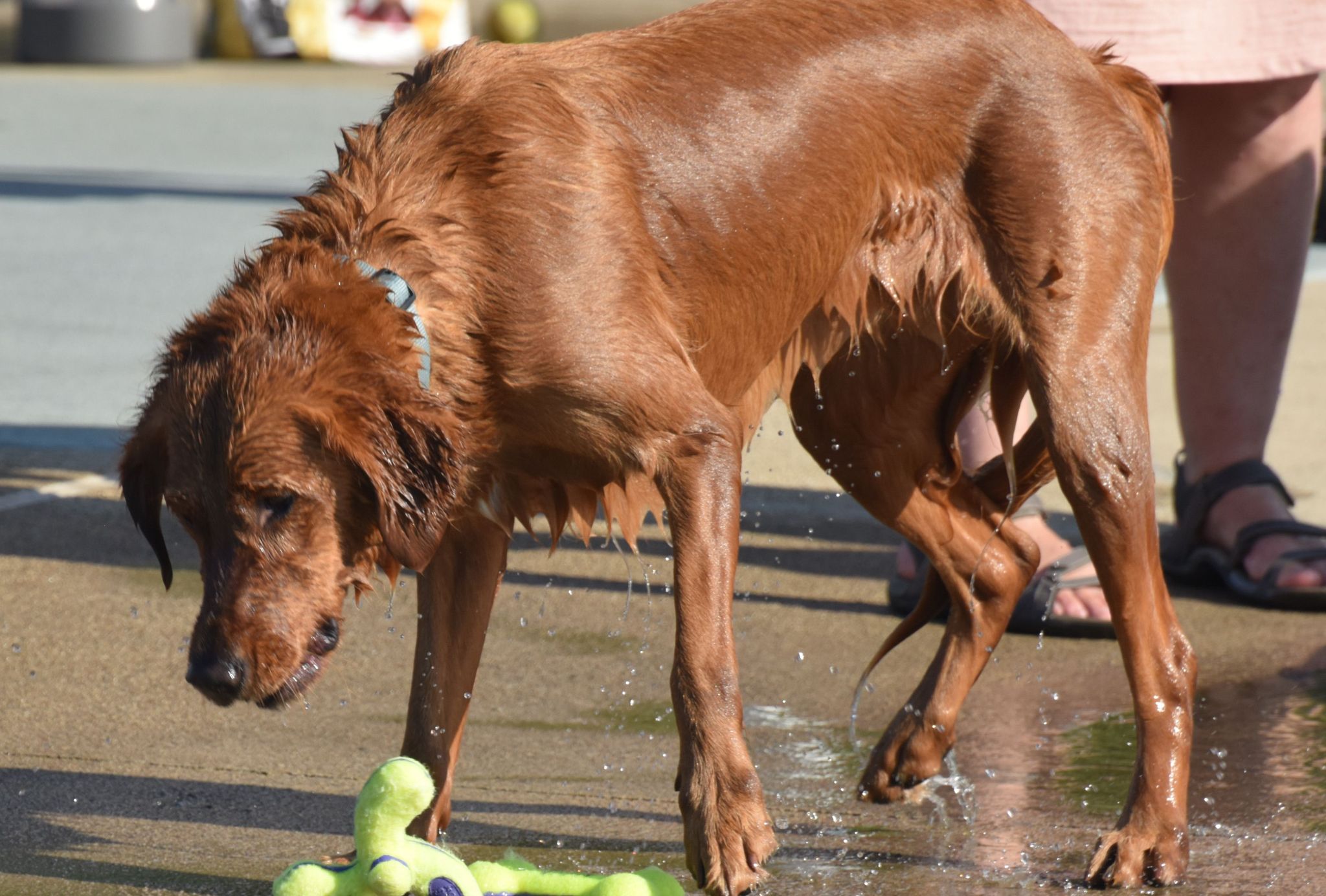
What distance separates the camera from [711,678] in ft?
10.2

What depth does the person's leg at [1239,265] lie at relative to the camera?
516 centimetres

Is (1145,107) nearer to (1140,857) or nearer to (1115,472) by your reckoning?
(1115,472)

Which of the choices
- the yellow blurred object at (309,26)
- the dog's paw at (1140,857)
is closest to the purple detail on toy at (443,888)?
the dog's paw at (1140,857)

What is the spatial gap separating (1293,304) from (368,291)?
10.8ft

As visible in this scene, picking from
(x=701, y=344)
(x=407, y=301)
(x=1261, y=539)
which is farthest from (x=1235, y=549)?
(x=407, y=301)

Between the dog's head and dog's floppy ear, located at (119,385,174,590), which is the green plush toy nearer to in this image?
the dog's head

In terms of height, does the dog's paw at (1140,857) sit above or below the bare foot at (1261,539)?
above

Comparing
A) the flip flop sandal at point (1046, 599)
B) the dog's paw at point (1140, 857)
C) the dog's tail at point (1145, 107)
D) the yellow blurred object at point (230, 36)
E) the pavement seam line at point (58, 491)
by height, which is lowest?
the yellow blurred object at point (230, 36)

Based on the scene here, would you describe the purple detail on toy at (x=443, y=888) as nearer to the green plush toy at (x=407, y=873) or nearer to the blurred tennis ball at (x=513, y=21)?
the green plush toy at (x=407, y=873)

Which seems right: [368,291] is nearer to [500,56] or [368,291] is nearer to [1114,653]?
[500,56]

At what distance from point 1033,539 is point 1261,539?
35.1 inches

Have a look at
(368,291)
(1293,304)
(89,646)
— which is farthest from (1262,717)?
(89,646)

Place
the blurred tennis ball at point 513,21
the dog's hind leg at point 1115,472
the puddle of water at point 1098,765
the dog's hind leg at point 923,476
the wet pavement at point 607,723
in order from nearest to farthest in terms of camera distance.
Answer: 1. the wet pavement at point 607,723
2. the dog's hind leg at point 1115,472
3. the puddle of water at point 1098,765
4. the dog's hind leg at point 923,476
5. the blurred tennis ball at point 513,21

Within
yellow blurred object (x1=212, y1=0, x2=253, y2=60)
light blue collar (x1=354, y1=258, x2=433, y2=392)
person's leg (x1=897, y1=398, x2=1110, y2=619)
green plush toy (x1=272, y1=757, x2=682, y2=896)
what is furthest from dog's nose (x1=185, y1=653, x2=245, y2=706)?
yellow blurred object (x1=212, y1=0, x2=253, y2=60)
